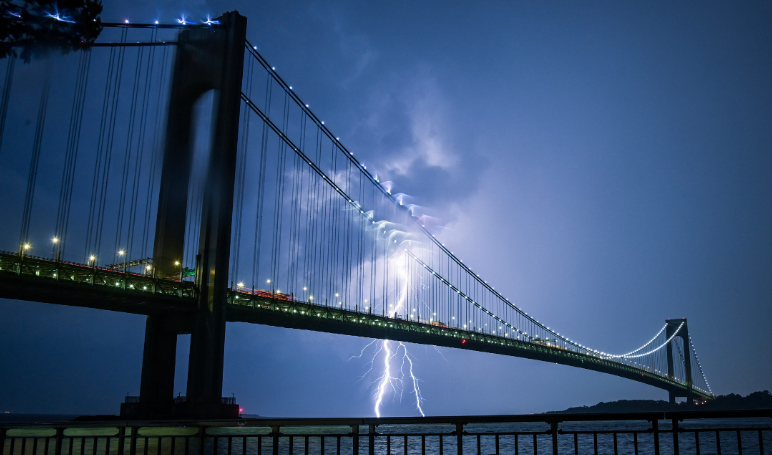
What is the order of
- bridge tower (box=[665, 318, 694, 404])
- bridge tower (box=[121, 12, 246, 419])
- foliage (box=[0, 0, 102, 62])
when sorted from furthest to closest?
bridge tower (box=[665, 318, 694, 404]), bridge tower (box=[121, 12, 246, 419]), foliage (box=[0, 0, 102, 62])

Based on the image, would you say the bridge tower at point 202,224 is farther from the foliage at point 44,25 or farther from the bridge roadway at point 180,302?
the foliage at point 44,25

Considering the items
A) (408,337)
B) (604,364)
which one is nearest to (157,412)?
(408,337)

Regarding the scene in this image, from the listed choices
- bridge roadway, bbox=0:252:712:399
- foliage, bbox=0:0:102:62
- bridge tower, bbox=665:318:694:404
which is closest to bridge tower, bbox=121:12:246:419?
bridge roadway, bbox=0:252:712:399

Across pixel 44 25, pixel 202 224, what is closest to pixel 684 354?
pixel 202 224

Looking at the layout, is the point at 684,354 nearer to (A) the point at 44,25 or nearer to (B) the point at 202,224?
(B) the point at 202,224

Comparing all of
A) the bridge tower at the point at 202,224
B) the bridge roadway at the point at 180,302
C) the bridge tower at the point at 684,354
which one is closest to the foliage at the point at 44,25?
the bridge roadway at the point at 180,302

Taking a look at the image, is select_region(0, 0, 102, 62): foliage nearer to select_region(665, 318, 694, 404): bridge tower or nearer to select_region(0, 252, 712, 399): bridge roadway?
select_region(0, 252, 712, 399): bridge roadway
